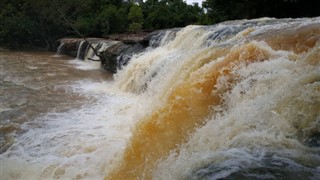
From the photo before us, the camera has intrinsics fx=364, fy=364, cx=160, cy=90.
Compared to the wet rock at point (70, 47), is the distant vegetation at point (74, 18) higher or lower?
higher

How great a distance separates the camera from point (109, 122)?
6.76 metres

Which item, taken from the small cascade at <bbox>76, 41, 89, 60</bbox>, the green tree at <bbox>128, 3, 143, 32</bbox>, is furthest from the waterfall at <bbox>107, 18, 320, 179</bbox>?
the green tree at <bbox>128, 3, 143, 32</bbox>

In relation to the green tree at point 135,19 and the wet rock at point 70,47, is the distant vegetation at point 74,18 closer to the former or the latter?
the green tree at point 135,19

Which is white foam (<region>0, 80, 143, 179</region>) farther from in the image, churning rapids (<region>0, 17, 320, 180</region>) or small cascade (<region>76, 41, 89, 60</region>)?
small cascade (<region>76, 41, 89, 60</region>)

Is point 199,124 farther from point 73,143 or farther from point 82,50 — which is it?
point 82,50

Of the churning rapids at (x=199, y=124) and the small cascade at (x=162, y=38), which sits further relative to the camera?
the small cascade at (x=162, y=38)

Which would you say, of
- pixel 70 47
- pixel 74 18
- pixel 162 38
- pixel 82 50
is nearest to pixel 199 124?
pixel 162 38

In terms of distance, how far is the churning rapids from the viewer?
3213 millimetres

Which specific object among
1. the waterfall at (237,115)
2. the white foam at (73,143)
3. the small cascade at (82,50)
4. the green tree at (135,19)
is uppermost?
the green tree at (135,19)

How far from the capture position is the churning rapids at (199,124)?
3213 mm

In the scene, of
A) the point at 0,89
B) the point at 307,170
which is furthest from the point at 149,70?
the point at 307,170

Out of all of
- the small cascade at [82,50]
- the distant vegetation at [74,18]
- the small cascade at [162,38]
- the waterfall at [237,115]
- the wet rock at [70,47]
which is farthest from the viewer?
the distant vegetation at [74,18]

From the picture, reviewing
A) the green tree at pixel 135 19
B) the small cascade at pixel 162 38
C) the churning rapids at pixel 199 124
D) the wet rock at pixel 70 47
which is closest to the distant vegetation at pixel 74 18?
the green tree at pixel 135 19

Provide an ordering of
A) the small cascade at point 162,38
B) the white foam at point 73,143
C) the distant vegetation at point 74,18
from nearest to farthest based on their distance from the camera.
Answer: the white foam at point 73,143
the small cascade at point 162,38
the distant vegetation at point 74,18
